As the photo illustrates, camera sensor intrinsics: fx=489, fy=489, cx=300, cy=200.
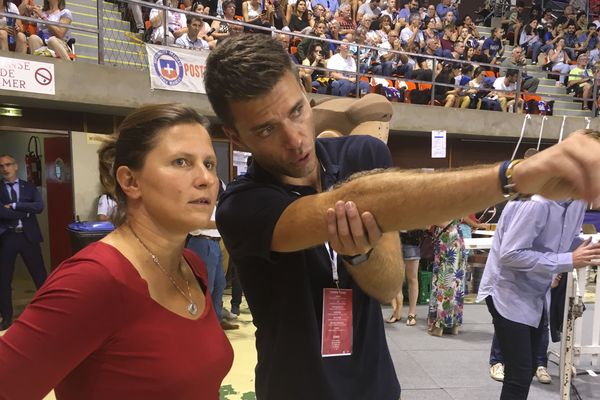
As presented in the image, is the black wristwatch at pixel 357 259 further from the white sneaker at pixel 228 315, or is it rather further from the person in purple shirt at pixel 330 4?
the person in purple shirt at pixel 330 4

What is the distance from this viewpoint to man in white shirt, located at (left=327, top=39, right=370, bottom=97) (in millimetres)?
8703

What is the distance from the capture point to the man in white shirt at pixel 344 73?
870 centimetres

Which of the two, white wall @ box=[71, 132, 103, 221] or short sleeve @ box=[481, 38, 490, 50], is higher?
short sleeve @ box=[481, 38, 490, 50]

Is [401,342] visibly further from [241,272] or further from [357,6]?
[357,6]

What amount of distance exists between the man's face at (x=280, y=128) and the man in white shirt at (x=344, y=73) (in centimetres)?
772

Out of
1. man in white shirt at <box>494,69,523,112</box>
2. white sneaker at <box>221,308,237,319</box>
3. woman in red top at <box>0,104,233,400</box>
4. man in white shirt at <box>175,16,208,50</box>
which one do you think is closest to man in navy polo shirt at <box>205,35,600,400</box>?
woman in red top at <box>0,104,233,400</box>

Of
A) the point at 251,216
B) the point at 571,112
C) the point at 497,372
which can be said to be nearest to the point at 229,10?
the point at 497,372

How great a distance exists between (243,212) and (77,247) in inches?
207

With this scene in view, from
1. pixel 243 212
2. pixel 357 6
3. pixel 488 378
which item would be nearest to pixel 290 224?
pixel 243 212

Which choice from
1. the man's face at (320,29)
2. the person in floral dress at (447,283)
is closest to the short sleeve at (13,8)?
the man's face at (320,29)

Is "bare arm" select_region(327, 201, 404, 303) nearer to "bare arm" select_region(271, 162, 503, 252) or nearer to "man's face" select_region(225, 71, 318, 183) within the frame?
"bare arm" select_region(271, 162, 503, 252)

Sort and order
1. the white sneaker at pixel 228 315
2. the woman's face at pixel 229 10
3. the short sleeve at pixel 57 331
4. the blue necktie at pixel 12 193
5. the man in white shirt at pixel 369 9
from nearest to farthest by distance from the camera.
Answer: the short sleeve at pixel 57 331 → the blue necktie at pixel 12 193 → the white sneaker at pixel 228 315 → the woman's face at pixel 229 10 → the man in white shirt at pixel 369 9

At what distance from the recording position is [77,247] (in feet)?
18.7

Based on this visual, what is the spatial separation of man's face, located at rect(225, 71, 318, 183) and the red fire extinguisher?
8134 millimetres
